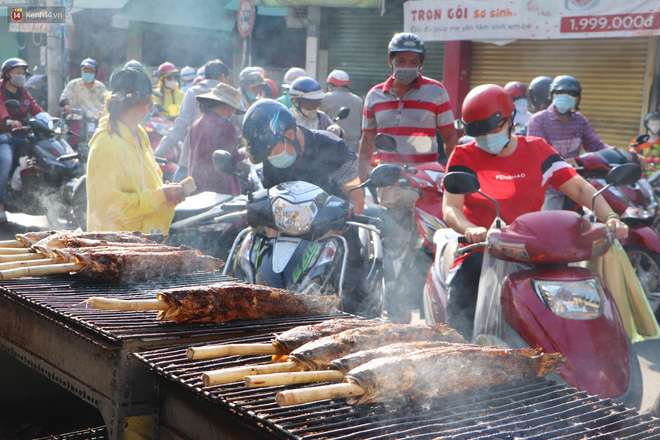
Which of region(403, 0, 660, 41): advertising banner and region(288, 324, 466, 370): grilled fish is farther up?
region(403, 0, 660, 41): advertising banner

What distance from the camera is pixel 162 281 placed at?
366cm

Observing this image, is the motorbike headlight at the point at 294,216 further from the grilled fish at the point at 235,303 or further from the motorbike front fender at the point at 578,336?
the motorbike front fender at the point at 578,336

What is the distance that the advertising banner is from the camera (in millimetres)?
11016

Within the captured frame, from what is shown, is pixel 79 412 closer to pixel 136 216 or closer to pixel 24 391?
pixel 24 391

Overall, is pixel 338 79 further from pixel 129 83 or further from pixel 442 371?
pixel 442 371

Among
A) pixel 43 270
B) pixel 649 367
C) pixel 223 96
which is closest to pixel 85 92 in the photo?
pixel 223 96

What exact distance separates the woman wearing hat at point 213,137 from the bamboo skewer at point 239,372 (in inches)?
200

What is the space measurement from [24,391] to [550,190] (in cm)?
443

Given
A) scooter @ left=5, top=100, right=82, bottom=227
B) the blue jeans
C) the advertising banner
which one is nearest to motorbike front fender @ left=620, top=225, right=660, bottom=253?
the advertising banner

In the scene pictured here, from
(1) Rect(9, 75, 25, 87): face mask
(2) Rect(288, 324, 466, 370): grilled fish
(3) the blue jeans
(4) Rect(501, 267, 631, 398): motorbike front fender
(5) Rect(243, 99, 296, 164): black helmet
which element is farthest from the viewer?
(1) Rect(9, 75, 25, 87): face mask

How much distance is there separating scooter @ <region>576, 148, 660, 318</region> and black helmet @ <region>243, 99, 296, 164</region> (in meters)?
3.14

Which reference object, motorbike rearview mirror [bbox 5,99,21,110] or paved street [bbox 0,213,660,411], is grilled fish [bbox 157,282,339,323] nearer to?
paved street [bbox 0,213,660,411]

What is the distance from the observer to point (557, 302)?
11.4 ft

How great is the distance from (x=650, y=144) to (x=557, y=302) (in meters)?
6.78
